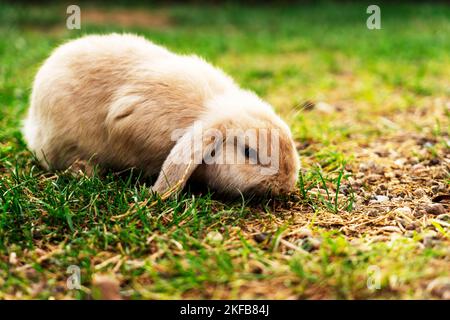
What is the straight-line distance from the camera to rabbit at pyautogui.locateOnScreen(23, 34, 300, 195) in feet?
10.4

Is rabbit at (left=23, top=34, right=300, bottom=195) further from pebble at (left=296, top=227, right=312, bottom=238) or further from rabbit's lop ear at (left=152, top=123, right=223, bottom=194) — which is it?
pebble at (left=296, top=227, right=312, bottom=238)

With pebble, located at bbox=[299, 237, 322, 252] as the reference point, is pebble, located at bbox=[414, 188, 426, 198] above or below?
above

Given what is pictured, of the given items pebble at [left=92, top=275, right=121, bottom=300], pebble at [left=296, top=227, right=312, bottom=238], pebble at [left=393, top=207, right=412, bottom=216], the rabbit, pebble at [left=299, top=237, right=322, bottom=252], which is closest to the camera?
pebble at [left=92, top=275, right=121, bottom=300]

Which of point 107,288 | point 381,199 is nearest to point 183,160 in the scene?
point 107,288

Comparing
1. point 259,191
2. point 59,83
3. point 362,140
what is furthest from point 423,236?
point 59,83

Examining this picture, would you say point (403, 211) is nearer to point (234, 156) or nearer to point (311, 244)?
point (311, 244)

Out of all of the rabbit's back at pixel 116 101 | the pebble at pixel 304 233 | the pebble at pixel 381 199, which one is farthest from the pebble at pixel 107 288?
the pebble at pixel 381 199

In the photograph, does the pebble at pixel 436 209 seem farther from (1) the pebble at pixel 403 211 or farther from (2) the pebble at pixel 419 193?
(2) the pebble at pixel 419 193

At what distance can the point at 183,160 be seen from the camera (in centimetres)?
310

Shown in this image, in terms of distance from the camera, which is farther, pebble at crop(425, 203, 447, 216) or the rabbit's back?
the rabbit's back

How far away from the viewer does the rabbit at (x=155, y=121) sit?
10.4 ft

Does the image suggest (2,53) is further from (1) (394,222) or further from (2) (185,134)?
(1) (394,222)

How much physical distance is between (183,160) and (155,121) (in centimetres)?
41

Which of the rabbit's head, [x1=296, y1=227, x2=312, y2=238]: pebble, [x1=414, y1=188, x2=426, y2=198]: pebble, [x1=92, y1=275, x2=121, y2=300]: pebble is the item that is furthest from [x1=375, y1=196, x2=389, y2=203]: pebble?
[x1=92, y1=275, x2=121, y2=300]: pebble
